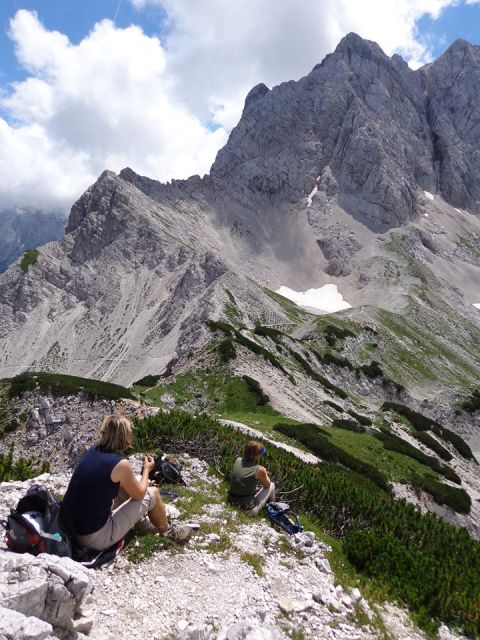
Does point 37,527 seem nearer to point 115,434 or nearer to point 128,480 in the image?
point 128,480

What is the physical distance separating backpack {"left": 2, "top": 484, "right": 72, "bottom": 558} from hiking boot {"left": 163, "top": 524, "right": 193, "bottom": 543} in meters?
2.00

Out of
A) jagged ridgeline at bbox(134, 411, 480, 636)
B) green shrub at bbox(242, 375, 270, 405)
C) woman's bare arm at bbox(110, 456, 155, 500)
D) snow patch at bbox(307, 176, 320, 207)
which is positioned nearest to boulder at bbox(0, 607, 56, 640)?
woman's bare arm at bbox(110, 456, 155, 500)

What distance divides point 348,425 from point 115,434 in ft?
110

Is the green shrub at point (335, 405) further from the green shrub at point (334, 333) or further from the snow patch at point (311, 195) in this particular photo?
the snow patch at point (311, 195)

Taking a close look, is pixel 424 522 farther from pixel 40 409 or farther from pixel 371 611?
pixel 40 409

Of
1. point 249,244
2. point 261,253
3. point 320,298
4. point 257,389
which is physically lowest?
point 257,389

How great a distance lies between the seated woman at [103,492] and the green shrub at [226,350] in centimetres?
3102

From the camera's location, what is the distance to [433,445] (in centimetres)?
4250

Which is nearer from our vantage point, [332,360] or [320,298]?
[332,360]

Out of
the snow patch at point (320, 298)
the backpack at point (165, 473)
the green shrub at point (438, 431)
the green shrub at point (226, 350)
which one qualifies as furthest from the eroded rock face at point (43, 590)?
the snow patch at point (320, 298)

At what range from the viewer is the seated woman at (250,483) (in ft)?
36.4

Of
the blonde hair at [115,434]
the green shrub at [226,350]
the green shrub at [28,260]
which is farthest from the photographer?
the green shrub at [28,260]

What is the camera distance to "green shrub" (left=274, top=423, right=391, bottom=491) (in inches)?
1023

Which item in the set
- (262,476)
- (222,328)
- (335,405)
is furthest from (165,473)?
(222,328)
